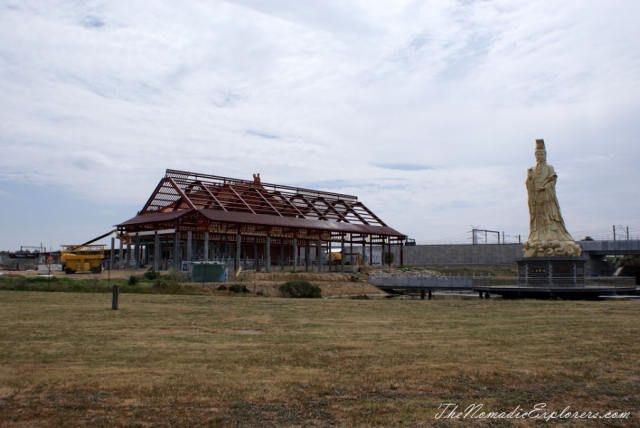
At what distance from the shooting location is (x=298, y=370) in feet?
34.3

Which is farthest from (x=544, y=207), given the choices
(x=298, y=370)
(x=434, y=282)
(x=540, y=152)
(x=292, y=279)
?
(x=298, y=370)

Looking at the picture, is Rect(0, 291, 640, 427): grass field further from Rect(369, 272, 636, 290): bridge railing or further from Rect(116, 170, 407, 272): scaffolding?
Rect(116, 170, 407, 272): scaffolding

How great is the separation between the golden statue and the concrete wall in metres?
39.4

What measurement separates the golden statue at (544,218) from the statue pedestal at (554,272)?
3.04ft

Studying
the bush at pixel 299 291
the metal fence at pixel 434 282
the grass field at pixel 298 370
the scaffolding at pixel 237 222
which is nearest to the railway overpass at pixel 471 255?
the scaffolding at pixel 237 222

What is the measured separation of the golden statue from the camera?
138 feet

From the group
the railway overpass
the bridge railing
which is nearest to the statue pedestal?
the bridge railing

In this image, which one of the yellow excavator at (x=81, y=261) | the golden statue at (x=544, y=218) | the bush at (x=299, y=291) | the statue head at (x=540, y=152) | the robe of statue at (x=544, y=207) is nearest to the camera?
the bush at (x=299, y=291)

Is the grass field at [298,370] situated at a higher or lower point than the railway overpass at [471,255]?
lower

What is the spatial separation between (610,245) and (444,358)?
66027 millimetres

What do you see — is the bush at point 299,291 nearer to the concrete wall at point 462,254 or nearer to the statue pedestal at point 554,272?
the statue pedestal at point 554,272

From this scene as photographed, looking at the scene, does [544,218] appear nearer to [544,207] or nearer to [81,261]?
[544,207]

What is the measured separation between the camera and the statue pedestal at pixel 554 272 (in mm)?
40531

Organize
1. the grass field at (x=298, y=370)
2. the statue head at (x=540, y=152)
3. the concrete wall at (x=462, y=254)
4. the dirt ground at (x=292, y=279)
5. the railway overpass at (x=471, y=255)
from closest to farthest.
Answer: the grass field at (x=298, y=370) < the dirt ground at (x=292, y=279) < the statue head at (x=540, y=152) < the railway overpass at (x=471, y=255) < the concrete wall at (x=462, y=254)
